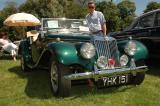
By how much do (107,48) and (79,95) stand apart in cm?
108

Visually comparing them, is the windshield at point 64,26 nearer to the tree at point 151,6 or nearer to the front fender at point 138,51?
the front fender at point 138,51

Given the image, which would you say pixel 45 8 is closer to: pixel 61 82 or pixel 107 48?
pixel 107 48

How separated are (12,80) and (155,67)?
4.22 meters

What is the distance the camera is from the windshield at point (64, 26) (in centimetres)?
846

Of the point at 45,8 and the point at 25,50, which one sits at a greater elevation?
the point at 45,8

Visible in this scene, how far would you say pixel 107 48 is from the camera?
656 cm

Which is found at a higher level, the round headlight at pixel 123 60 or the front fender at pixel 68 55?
the front fender at pixel 68 55

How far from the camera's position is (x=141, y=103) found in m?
5.88

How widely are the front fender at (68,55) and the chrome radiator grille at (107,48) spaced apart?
0.35 m

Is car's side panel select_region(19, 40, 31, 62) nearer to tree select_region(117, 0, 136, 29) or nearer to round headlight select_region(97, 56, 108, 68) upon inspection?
round headlight select_region(97, 56, 108, 68)

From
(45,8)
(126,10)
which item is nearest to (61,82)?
(45,8)

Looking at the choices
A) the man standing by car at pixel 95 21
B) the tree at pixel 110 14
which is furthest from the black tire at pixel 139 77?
the tree at pixel 110 14

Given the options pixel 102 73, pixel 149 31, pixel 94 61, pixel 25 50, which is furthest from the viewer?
pixel 25 50

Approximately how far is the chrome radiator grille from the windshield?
1915 millimetres
